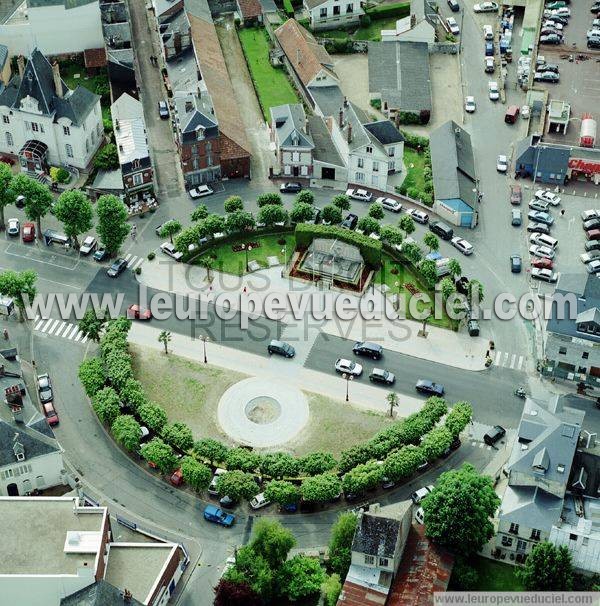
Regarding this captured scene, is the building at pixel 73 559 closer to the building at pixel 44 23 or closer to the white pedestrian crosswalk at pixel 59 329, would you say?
the white pedestrian crosswalk at pixel 59 329

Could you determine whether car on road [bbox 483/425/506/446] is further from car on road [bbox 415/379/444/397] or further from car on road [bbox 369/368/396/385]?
car on road [bbox 369/368/396/385]

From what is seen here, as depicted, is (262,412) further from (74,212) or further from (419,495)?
(74,212)

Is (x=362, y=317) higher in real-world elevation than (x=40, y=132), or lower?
lower

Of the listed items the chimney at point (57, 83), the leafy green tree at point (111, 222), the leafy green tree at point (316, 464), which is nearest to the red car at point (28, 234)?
the leafy green tree at point (111, 222)

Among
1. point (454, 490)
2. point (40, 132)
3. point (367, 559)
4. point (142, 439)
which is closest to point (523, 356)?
point (454, 490)

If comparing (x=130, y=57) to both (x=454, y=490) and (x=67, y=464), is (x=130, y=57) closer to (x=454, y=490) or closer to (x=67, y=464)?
(x=67, y=464)
